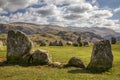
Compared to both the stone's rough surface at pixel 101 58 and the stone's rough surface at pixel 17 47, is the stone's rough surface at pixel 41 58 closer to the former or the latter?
the stone's rough surface at pixel 17 47

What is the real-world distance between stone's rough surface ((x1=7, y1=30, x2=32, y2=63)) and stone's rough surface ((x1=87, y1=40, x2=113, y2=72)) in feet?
45.9

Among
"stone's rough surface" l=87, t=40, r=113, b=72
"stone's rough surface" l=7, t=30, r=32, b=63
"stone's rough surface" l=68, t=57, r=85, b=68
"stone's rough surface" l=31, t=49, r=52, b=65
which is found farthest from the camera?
"stone's rough surface" l=7, t=30, r=32, b=63

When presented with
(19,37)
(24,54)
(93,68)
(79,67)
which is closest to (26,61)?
(24,54)

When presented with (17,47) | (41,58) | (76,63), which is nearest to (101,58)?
(76,63)

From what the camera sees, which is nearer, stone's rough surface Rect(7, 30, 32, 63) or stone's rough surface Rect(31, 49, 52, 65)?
stone's rough surface Rect(31, 49, 52, 65)

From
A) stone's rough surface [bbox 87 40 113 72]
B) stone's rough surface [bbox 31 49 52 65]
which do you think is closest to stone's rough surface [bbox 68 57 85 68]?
stone's rough surface [bbox 87 40 113 72]

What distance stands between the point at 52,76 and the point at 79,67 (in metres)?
10.8

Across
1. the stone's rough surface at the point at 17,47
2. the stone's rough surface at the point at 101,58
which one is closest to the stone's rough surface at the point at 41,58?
the stone's rough surface at the point at 17,47

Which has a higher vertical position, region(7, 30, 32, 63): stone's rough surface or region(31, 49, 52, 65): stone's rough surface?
region(7, 30, 32, 63): stone's rough surface

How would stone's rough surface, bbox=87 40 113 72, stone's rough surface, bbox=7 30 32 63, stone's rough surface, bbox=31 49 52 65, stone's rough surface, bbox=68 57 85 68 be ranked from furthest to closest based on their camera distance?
stone's rough surface, bbox=7 30 32 63 → stone's rough surface, bbox=31 49 52 65 → stone's rough surface, bbox=68 57 85 68 → stone's rough surface, bbox=87 40 113 72

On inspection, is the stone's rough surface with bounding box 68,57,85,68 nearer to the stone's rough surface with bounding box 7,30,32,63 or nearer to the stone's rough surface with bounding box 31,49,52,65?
the stone's rough surface with bounding box 31,49,52,65

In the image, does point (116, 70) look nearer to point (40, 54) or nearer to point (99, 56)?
point (99, 56)

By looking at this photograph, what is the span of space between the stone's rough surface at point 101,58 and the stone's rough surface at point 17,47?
45.9 ft

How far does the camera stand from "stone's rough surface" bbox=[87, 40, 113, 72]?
1649 inches
